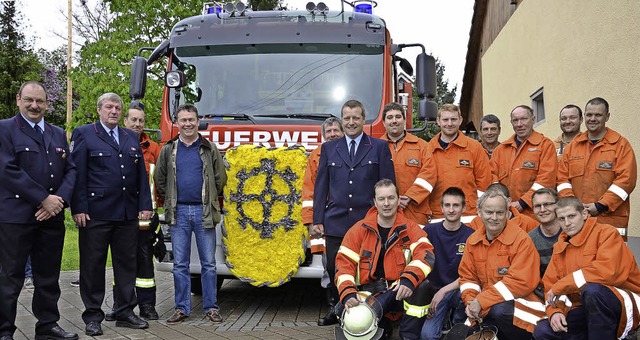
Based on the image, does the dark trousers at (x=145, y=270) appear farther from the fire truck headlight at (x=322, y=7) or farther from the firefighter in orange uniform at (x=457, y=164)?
the fire truck headlight at (x=322, y=7)

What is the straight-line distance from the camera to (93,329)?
5961 mm

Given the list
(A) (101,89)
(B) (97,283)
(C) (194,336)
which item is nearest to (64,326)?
(B) (97,283)

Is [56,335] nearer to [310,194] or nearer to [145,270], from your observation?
[145,270]

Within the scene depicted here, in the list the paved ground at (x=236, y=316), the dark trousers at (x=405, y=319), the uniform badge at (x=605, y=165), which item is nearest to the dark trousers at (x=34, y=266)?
the paved ground at (x=236, y=316)

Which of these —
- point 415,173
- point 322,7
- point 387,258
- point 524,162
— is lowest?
point 387,258

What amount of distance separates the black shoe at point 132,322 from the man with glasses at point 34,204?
56 centimetres

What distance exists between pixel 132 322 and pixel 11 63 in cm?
2959

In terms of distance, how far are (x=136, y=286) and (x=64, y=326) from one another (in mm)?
716

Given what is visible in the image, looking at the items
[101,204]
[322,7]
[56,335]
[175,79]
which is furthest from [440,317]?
[322,7]

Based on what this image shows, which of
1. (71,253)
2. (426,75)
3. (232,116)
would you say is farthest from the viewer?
(71,253)

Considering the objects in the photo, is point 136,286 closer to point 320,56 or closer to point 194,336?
point 194,336

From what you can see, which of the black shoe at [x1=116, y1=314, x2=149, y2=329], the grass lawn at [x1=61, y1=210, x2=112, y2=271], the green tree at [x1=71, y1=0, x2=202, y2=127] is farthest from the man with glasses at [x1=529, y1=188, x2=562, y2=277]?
the green tree at [x1=71, y1=0, x2=202, y2=127]

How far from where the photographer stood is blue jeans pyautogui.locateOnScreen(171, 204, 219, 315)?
6.44 meters

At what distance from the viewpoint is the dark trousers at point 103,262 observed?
6082 mm
